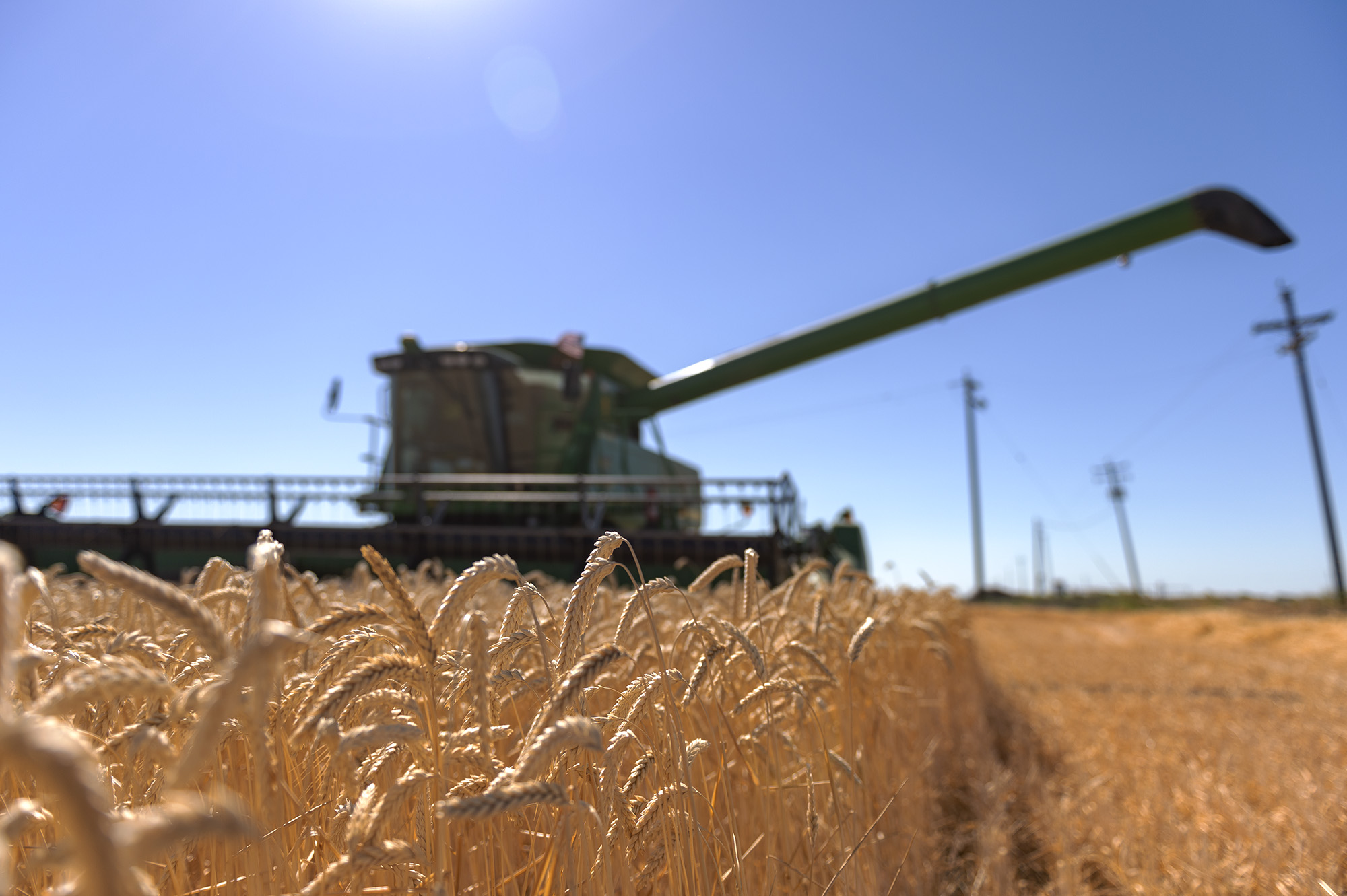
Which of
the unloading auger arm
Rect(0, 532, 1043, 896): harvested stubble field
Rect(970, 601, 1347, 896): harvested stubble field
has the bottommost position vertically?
Rect(970, 601, 1347, 896): harvested stubble field

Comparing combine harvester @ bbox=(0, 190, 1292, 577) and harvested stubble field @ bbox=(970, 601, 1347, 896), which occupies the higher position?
combine harvester @ bbox=(0, 190, 1292, 577)

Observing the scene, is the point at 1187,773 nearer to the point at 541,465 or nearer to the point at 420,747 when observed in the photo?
the point at 420,747

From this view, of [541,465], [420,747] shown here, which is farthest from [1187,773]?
[541,465]

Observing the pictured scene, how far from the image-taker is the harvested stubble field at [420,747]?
526 millimetres

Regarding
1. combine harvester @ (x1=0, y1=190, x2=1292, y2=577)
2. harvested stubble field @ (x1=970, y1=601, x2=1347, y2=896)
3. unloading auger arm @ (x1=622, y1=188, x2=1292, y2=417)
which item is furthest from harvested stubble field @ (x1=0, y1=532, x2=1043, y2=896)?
unloading auger arm @ (x1=622, y1=188, x2=1292, y2=417)

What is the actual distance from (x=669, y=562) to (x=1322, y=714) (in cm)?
437

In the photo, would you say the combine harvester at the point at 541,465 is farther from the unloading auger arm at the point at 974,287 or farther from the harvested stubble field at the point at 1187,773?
the harvested stubble field at the point at 1187,773

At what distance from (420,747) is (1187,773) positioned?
3.57 meters

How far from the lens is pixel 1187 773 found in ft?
10.8

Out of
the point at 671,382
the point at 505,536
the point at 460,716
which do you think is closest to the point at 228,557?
the point at 505,536

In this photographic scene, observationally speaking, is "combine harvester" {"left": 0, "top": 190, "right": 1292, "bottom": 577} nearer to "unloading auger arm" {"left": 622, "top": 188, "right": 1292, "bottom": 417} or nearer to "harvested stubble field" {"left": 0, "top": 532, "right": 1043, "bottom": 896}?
"unloading auger arm" {"left": 622, "top": 188, "right": 1292, "bottom": 417}

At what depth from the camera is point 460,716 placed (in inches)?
51.6

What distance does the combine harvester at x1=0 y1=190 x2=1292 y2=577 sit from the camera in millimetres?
6625

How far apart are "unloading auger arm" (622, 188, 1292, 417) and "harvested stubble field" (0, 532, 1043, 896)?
7133 mm
